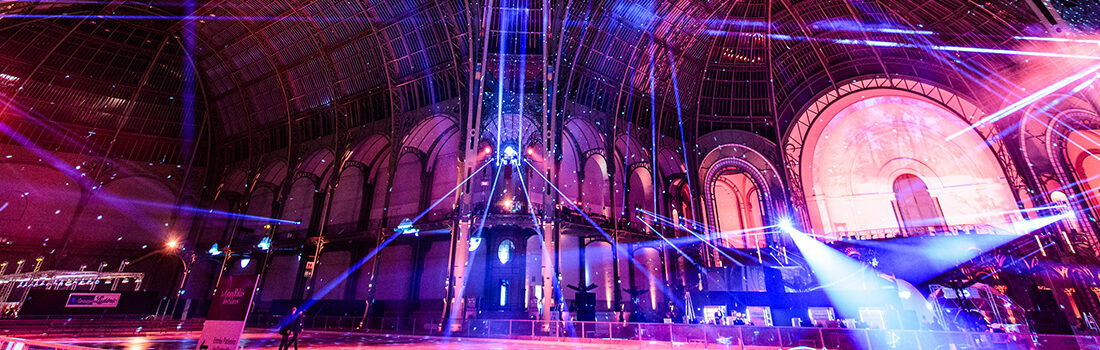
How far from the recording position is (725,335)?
12.2m

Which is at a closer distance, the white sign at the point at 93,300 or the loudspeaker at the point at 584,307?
the white sign at the point at 93,300

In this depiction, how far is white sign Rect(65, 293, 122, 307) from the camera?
1797 cm

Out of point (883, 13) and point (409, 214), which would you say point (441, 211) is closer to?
point (409, 214)

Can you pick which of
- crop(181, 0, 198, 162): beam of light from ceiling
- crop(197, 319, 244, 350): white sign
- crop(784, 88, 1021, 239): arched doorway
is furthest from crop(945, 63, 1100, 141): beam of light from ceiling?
crop(181, 0, 198, 162): beam of light from ceiling

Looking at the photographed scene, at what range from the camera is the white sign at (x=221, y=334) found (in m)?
5.67

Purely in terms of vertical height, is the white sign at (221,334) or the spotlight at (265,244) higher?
the spotlight at (265,244)

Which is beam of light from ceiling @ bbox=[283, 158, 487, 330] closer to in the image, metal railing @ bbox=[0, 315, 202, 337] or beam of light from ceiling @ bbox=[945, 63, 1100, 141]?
metal railing @ bbox=[0, 315, 202, 337]

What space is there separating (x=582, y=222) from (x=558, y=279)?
13.4 ft

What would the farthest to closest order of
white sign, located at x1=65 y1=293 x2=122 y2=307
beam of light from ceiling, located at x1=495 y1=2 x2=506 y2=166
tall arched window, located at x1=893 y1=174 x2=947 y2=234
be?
1. tall arched window, located at x1=893 y1=174 x2=947 y2=234
2. beam of light from ceiling, located at x1=495 y1=2 x2=506 y2=166
3. white sign, located at x1=65 y1=293 x2=122 y2=307

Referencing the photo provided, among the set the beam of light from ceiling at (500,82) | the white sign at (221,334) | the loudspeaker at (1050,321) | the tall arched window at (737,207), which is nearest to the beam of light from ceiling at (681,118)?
the tall arched window at (737,207)

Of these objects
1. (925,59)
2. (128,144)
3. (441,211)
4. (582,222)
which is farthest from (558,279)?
(128,144)

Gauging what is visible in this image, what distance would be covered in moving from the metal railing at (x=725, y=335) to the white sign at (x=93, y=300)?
9.18m

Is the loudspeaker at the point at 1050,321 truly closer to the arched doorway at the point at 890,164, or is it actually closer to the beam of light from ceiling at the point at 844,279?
the beam of light from ceiling at the point at 844,279

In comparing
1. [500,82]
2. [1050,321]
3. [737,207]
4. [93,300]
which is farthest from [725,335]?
[93,300]
